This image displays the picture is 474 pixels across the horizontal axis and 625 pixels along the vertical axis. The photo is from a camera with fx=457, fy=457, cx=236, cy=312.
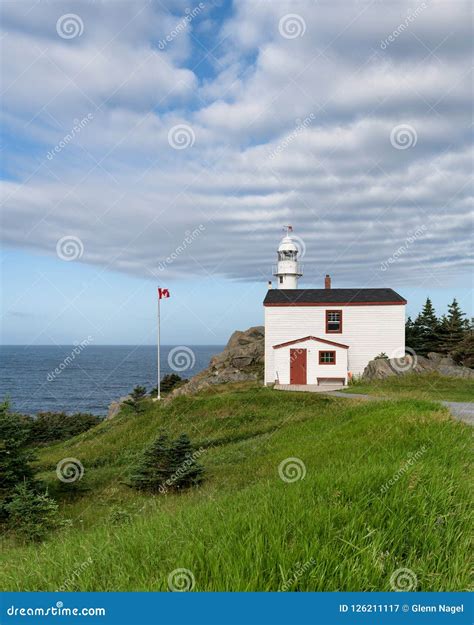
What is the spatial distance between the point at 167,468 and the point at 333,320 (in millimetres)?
22484

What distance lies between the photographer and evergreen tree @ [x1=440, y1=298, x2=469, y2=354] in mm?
37578

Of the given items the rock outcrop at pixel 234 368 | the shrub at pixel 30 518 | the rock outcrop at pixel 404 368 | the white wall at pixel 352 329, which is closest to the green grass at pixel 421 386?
the rock outcrop at pixel 404 368

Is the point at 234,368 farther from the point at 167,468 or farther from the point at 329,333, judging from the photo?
the point at 167,468

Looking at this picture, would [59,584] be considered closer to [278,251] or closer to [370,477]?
[370,477]

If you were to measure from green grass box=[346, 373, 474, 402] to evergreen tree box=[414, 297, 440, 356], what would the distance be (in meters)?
12.3

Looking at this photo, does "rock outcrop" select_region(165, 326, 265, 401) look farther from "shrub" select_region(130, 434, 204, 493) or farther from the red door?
"shrub" select_region(130, 434, 204, 493)

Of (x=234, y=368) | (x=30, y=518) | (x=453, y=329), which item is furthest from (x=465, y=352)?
Answer: (x=30, y=518)

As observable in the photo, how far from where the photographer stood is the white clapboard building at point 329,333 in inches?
1198

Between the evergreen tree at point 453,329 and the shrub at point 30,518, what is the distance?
115 feet

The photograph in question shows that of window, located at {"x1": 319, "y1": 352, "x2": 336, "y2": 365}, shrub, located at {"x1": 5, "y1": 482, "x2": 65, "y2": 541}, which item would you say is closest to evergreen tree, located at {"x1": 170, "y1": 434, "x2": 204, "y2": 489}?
shrub, located at {"x1": 5, "y1": 482, "x2": 65, "y2": 541}

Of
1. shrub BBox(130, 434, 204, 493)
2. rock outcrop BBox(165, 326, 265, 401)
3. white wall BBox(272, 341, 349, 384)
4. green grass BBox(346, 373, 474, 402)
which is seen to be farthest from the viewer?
rock outcrop BBox(165, 326, 265, 401)

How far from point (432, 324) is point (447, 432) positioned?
3469 cm

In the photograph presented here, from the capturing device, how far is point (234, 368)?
3972 centimetres

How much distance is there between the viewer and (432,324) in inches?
1566
